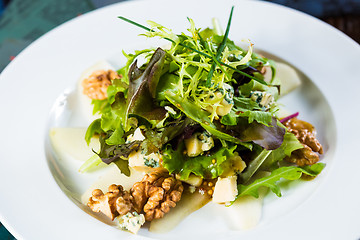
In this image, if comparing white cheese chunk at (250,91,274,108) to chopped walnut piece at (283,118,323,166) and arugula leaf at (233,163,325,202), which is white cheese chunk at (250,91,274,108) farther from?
arugula leaf at (233,163,325,202)

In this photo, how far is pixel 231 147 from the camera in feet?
7.98

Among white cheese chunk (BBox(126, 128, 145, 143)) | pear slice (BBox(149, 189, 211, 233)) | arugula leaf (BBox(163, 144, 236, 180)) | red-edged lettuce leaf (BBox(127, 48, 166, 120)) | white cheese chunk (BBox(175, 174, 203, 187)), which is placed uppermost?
red-edged lettuce leaf (BBox(127, 48, 166, 120))

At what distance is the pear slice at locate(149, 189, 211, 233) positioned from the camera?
230 cm

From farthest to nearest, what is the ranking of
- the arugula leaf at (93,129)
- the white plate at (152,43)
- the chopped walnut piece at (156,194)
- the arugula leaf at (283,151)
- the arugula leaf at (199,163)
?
the arugula leaf at (93,129), the arugula leaf at (283,151), the arugula leaf at (199,163), the chopped walnut piece at (156,194), the white plate at (152,43)

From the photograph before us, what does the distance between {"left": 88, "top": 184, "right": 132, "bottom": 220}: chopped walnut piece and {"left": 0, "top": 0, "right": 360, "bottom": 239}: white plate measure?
8 centimetres

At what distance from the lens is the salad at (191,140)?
2316 mm

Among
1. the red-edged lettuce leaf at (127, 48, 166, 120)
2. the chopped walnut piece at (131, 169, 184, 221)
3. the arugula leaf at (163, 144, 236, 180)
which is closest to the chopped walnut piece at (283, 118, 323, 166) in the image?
the arugula leaf at (163, 144, 236, 180)

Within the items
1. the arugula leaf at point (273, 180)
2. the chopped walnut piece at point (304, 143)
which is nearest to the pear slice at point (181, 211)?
→ the arugula leaf at point (273, 180)

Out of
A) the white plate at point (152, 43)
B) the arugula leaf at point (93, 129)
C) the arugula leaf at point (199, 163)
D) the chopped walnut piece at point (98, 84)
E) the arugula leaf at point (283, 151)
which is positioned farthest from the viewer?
the chopped walnut piece at point (98, 84)

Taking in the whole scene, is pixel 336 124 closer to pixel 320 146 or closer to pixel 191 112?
pixel 320 146

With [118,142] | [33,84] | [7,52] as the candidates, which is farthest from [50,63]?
[118,142]

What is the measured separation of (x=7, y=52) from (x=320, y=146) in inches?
105

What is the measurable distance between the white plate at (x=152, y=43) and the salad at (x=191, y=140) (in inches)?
5.4

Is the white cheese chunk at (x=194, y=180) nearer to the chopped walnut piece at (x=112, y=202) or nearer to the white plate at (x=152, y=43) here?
the white plate at (x=152, y=43)
